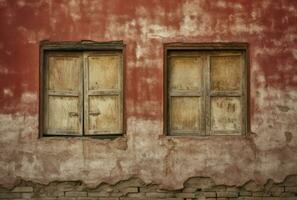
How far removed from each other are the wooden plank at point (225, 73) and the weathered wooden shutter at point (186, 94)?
6.1 inches

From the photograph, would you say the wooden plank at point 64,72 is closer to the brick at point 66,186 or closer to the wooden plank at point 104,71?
the wooden plank at point 104,71

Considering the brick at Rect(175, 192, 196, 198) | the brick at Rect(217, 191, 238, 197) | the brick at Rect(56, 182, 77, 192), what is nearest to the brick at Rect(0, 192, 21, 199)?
the brick at Rect(56, 182, 77, 192)

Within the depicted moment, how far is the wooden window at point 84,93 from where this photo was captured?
6.88 meters

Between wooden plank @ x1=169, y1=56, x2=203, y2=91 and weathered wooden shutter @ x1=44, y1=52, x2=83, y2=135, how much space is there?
1243 millimetres

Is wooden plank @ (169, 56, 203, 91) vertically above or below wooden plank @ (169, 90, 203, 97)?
above

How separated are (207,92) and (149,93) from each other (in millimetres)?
789

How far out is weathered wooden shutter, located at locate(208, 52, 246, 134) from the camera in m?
6.86

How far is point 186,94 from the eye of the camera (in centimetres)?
686

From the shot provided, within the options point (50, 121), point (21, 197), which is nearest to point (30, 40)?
point (50, 121)

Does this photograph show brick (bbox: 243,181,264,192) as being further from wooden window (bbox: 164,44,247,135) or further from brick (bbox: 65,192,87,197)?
brick (bbox: 65,192,87,197)

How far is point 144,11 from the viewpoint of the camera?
6734 millimetres

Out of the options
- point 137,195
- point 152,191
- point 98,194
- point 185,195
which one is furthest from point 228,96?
point 98,194

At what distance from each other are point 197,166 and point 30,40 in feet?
9.03

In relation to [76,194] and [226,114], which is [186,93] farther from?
[76,194]
